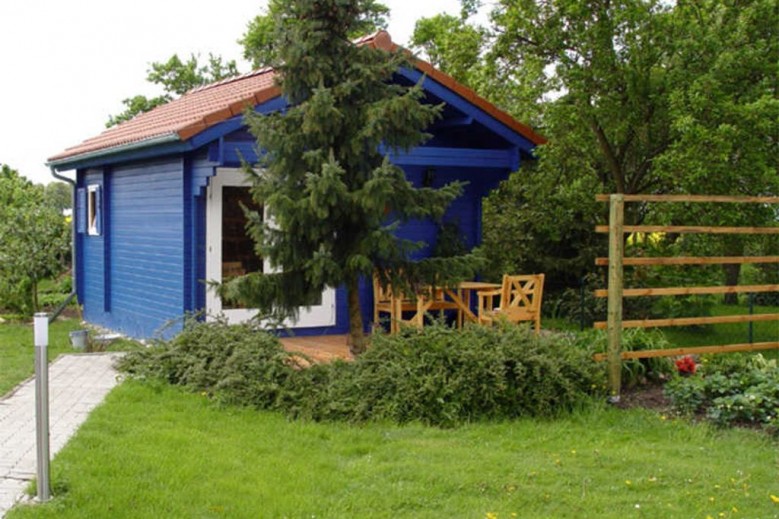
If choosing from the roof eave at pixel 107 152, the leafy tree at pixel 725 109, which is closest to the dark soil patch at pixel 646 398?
the leafy tree at pixel 725 109

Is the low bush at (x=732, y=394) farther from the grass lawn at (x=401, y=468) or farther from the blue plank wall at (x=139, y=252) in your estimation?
the blue plank wall at (x=139, y=252)

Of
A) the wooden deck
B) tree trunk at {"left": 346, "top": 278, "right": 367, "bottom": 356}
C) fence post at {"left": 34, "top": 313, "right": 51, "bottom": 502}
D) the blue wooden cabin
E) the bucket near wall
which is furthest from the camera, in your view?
the bucket near wall

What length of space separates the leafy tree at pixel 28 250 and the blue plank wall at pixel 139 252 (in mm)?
665

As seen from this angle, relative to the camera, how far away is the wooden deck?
9.17 metres

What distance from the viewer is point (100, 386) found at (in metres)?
8.18

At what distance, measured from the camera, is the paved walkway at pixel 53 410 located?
17.8 feet

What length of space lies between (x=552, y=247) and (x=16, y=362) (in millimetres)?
9726

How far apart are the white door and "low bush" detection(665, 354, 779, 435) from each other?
4.57m

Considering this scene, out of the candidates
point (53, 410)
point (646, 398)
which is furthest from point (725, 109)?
point (53, 410)

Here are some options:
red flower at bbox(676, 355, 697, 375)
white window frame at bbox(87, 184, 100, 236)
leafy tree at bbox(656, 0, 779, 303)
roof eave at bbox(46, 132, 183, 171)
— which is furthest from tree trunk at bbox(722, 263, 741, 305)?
roof eave at bbox(46, 132, 183, 171)

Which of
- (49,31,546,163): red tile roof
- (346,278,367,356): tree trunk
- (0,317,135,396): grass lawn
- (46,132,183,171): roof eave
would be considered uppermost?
(49,31,546,163): red tile roof

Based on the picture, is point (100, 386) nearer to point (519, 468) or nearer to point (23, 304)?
point (519, 468)

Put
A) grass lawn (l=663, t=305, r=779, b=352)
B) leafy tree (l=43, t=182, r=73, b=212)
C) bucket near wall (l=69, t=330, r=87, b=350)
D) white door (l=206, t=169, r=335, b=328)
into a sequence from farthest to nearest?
leafy tree (l=43, t=182, r=73, b=212), grass lawn (l=663, t=305, r=779, b=352), bucket near wall (l=69, t=330, r=87, b=350), white door (l=206, t=169, r=335, b=328)

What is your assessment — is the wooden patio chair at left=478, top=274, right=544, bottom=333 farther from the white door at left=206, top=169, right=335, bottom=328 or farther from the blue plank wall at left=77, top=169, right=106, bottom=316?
the blue plank wall at left=77, top=169, right=106, bottom=316
